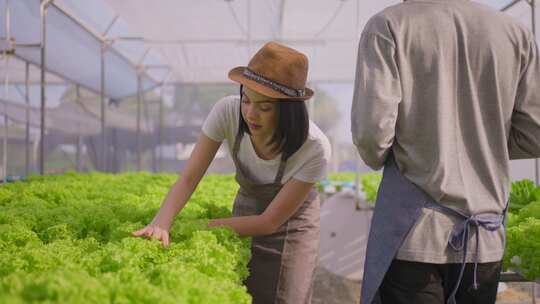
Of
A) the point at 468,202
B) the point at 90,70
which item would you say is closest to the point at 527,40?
the point at 468,202

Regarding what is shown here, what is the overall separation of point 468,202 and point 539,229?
64.9 inches

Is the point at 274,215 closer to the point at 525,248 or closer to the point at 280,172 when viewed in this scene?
the point at 280,172

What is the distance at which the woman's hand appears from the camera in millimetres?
2373

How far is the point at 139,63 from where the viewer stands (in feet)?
47.5

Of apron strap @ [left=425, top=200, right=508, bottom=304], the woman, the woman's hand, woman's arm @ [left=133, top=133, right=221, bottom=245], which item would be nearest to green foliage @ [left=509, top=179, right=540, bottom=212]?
the woman

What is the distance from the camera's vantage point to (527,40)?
210cm

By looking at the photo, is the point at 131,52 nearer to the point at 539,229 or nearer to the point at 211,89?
the point at 211,89

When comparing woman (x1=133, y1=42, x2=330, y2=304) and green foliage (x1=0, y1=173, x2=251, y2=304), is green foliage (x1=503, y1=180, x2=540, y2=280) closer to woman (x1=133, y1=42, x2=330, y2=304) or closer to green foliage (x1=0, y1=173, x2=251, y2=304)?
woman (x1=133, y1=42, x2=330, y2=304)

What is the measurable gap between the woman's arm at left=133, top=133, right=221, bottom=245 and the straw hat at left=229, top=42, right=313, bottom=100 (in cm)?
41

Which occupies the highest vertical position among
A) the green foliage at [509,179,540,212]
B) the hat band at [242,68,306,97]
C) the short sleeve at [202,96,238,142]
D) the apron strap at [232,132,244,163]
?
the hat band at [242,68,306,97]

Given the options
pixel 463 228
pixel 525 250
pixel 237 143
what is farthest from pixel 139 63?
pixel 463 228

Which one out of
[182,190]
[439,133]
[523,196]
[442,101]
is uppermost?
[442,101]

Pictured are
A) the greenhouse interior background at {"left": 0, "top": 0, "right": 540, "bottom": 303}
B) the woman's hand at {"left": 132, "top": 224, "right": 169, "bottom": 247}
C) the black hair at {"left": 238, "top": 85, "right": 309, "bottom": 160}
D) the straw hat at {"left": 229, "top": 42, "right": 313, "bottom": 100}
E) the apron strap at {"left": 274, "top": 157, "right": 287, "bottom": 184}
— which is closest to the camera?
the woman's hand at {"left": 132, "top": 224, "right": 169, "bottom": 247}

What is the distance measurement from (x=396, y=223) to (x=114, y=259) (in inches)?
42.1
